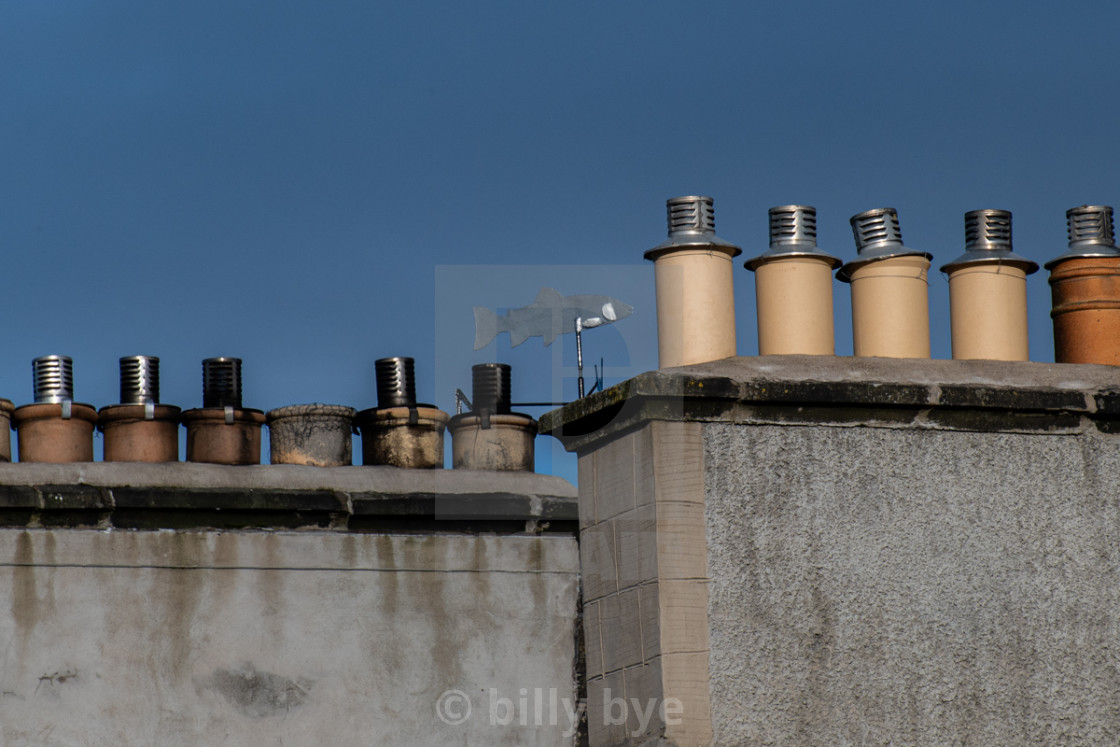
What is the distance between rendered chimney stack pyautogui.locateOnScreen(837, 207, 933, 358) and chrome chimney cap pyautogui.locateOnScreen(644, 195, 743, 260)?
1.69 ft

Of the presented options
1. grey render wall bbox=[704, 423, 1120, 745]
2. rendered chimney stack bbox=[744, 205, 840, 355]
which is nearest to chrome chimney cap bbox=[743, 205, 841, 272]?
rendered chimney stack bbox=[744, 205, 840, 355]

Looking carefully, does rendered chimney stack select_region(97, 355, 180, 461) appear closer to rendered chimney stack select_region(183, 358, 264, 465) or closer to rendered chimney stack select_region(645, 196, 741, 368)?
rendered chimney stack select_region(183, 358, 264, 465)

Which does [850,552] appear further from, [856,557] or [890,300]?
[890,300]

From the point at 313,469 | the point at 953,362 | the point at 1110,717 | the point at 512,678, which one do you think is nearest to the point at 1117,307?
the point at 953,362

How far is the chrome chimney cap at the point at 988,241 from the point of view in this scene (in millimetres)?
6312

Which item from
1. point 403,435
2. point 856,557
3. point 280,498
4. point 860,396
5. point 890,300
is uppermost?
point 890,300

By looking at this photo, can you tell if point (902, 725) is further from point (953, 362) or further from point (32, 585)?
point (32, 585)

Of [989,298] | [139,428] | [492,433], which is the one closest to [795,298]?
[989,298]

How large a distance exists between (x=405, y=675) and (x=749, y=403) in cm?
324

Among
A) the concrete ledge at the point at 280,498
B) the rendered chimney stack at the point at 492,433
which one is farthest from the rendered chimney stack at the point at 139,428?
the rendered chimney stack at the point at 492,433

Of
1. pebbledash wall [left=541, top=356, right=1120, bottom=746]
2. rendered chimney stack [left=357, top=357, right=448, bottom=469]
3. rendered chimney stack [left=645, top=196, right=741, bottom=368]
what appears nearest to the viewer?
pebbledash wall [left=541, top=356, right=1120, bottom=746]

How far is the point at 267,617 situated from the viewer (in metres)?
8.01

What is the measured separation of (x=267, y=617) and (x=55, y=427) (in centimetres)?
188

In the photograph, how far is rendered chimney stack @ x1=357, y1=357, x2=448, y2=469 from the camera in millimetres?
9234
